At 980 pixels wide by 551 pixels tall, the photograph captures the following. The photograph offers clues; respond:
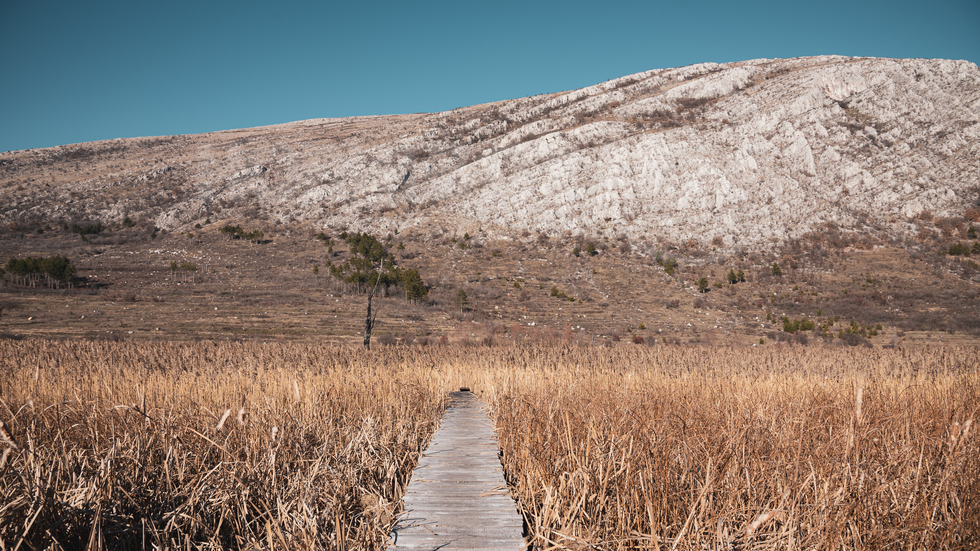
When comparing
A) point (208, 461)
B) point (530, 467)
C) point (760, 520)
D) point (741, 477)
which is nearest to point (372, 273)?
point (208, 461)

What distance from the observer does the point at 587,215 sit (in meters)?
56.2

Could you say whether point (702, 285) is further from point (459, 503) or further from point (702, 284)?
point (459, 503)

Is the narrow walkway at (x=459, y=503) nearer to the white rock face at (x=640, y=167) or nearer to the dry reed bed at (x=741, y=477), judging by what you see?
the dry reed bed at (x=741, y=477)

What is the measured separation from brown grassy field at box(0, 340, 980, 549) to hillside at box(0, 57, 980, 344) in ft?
60.9

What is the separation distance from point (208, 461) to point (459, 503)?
242 cm

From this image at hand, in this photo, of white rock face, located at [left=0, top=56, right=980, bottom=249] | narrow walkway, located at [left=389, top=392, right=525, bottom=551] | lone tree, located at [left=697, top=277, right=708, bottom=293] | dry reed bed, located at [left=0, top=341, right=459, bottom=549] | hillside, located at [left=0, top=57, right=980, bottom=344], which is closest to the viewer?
dry reed bed, located at [left=0, top=341, right=459, bottom=549]

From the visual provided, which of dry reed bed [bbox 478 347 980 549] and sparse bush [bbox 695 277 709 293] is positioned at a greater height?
sparse bush [bbox 695 277 709 293]

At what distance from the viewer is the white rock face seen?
52.1 metres

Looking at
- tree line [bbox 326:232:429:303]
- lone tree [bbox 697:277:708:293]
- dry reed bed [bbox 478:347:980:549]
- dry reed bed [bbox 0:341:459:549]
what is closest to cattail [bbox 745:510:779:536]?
dry reed bed [bbox 478:347:980:549]

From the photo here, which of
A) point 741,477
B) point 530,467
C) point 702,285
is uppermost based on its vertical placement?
point 702,285

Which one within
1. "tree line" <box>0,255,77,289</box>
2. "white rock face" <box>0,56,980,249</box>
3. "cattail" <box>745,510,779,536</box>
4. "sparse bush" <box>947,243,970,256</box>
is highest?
"white rock face" <box>0,56,980,249</box>

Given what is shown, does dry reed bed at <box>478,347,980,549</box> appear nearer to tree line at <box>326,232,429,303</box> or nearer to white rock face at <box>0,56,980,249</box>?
tree line at <box>326,232,429,303</box>

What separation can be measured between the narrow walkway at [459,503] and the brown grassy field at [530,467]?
178 millimetres

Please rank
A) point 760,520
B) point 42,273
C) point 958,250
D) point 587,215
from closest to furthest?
point 760,520 < point 42,273 < point 958,250 < point 587,215
